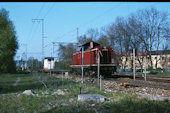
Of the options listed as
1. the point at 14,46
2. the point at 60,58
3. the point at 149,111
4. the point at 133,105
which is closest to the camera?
the point at 149,111

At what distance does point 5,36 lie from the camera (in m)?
44.1

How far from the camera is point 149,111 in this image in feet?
23.4

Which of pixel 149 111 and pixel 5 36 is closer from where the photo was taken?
pixel 149 111

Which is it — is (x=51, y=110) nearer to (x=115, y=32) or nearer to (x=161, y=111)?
(x=161, y=111)

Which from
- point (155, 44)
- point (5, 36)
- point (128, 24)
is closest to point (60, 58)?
point (5, 36)

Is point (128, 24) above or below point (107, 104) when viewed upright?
above

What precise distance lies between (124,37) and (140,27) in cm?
377

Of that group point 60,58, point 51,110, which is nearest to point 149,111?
point 51,110

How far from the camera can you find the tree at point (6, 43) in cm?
4397

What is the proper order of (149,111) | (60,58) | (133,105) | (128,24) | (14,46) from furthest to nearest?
(14,46)
(128,24)
(60,58)
(133,105)
(149,111)

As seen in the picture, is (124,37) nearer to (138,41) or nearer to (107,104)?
(138,41)

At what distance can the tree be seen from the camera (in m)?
44.0

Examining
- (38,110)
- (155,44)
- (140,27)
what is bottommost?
(38,110)

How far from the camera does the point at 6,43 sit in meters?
44.5
